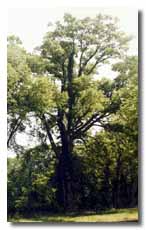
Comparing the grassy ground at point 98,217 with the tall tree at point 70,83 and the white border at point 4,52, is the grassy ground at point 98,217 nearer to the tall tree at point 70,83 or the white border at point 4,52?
the white border at point 4,52

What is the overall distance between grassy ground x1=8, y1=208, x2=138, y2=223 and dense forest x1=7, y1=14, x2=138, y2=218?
0.12 ft

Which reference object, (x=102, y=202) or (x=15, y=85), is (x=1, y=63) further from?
(x=102, y=202)

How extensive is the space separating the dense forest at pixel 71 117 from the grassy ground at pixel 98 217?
0.12 feet

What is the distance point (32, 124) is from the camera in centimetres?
290

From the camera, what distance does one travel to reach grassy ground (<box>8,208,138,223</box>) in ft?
9.29

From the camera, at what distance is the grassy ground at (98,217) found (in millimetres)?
2830

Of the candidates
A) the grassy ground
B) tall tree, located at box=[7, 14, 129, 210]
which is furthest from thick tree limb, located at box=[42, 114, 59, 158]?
the grassy ground

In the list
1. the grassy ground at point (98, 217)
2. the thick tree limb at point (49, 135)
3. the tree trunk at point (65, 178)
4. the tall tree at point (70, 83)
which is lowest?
the grassy ground at point (98, 217)

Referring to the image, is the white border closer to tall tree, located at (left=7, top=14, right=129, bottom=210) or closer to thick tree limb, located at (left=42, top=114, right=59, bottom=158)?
tall tree, located at (left=7, top=14, right=129, bottom=210)

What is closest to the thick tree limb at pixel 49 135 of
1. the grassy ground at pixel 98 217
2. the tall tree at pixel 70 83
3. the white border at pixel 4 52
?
the tall tree at pixel 70 83

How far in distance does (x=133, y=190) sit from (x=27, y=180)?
580mm

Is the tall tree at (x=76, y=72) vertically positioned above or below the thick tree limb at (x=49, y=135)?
above

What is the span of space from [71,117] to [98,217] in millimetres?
564

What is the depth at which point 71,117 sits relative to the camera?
290 cm
